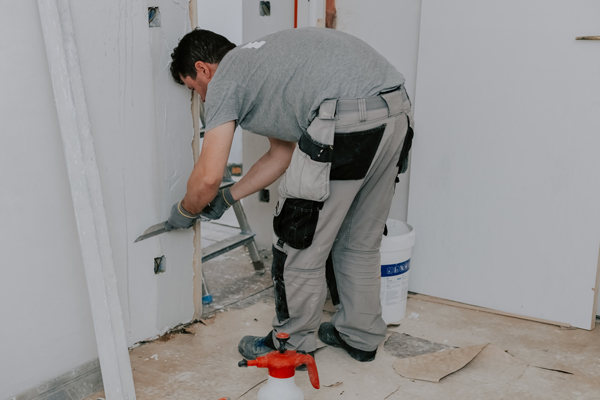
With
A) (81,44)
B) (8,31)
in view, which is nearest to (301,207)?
(81,44)

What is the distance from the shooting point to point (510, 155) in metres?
2.27

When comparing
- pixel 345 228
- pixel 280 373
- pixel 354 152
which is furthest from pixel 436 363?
pixel 354 152

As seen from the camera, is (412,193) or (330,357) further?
(412,193)

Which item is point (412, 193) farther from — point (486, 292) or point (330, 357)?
point (330, 357)

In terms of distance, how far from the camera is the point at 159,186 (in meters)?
1.98

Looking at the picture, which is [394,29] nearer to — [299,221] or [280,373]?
[299,221]

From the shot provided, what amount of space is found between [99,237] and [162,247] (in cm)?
46

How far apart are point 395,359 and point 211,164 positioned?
0.98 metres

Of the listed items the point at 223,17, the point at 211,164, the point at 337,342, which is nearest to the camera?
the point at 211,164

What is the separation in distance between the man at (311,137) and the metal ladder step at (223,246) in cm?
53

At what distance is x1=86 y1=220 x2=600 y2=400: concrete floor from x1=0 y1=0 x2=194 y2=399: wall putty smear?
0.65 ft

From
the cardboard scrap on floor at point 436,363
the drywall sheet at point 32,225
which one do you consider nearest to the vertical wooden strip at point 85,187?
the drywall sheet at point 32,225

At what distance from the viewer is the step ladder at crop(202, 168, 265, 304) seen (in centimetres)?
247

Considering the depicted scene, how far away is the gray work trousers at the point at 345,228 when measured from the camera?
5.35ft
